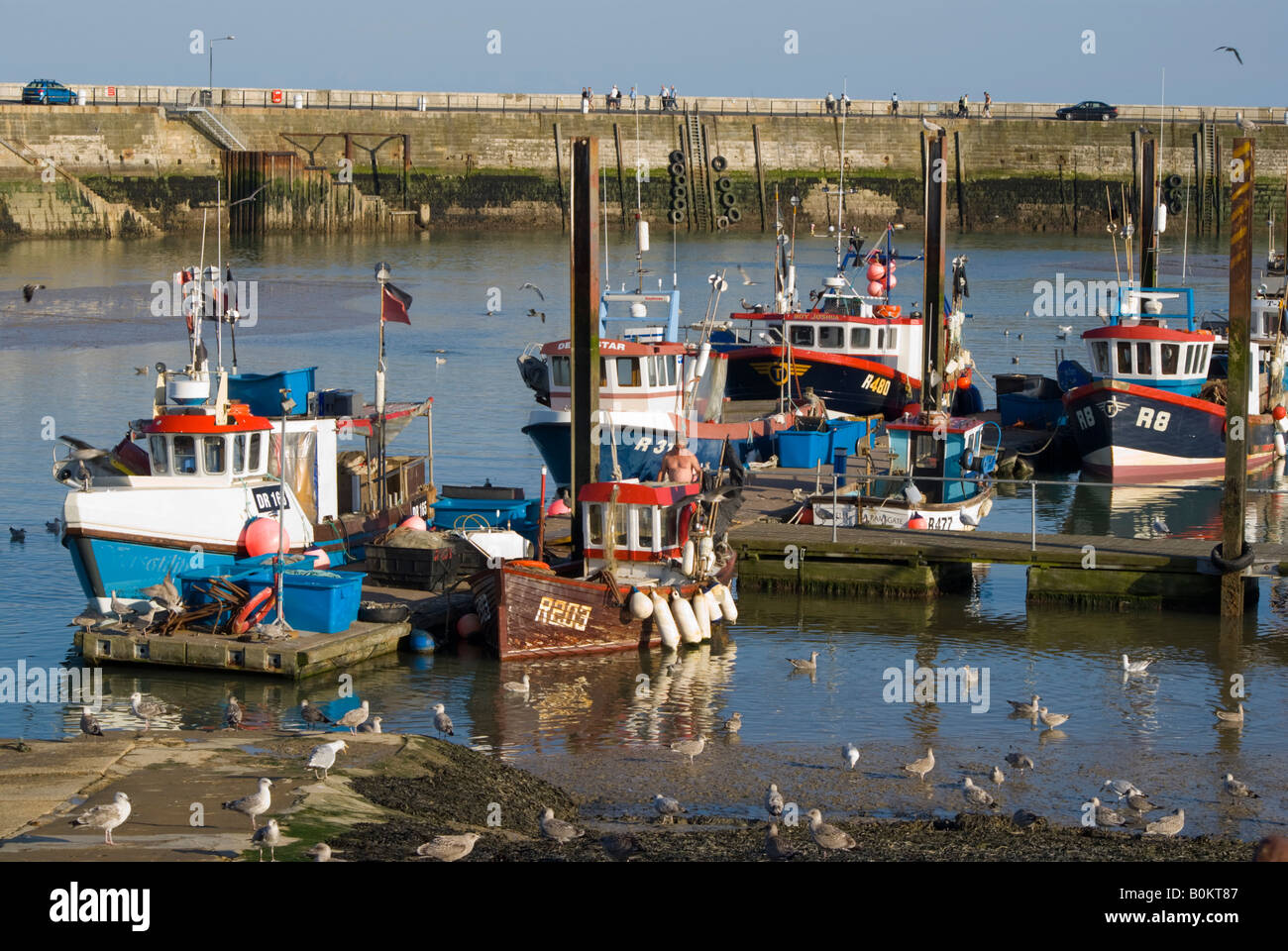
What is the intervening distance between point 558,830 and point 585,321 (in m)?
10.7

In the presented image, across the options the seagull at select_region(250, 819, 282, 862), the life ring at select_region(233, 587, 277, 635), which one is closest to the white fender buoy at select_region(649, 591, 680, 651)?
the life ring at select_region(233, 587, 277, 635)

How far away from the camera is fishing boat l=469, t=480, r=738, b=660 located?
2172cm

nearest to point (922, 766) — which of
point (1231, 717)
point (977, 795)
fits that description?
point (977, 795)

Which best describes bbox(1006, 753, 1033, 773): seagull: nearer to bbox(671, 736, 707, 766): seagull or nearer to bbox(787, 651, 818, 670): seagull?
bbox(671, 736, 707, 766): seagull

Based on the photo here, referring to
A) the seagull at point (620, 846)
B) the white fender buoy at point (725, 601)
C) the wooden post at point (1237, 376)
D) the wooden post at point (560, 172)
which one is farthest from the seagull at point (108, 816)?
the wooden post at point (560, 172)

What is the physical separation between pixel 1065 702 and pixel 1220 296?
53.7 m

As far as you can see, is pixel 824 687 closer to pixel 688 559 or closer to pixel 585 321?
pixel 688 559

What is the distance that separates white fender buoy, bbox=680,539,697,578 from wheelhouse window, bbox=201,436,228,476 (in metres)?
6.16

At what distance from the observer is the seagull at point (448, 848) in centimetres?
1265

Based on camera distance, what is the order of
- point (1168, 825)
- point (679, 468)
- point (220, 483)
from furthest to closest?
point (679, 468) → point (220, 483) → point (1168, 825)

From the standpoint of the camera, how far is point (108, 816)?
1264 centimetres

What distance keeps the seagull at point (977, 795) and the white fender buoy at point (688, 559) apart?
7082 millimetres

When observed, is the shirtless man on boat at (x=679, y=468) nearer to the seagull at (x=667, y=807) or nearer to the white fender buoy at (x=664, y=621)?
the white fender buoy at (x=664, y=621)
